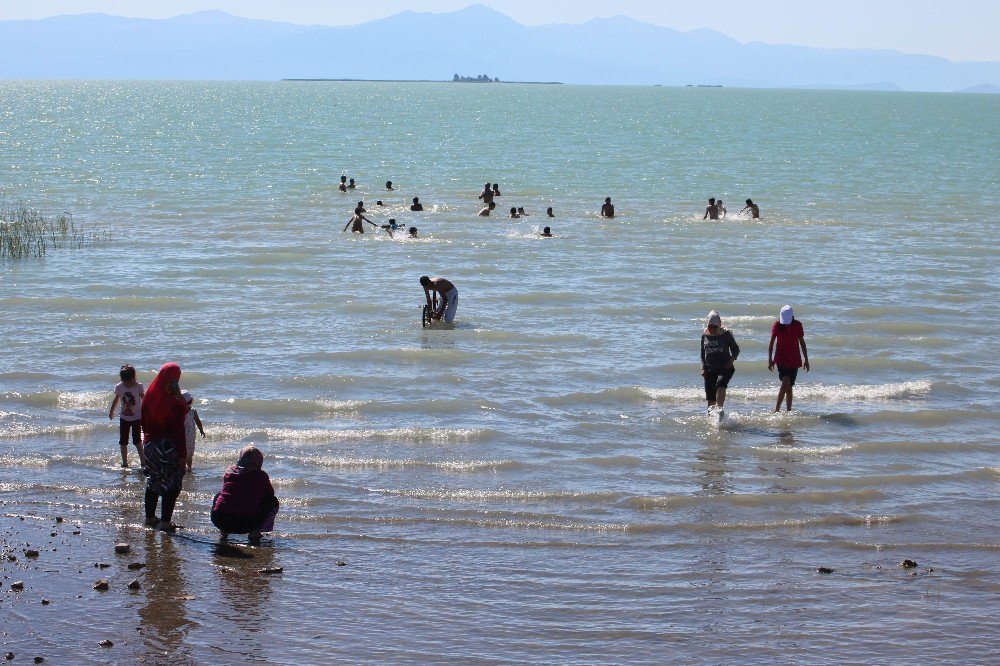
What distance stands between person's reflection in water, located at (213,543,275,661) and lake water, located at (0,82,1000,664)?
1.4 inches

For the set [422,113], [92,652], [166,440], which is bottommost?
[92,652]

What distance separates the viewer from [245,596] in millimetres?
9188

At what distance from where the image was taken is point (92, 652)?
810 cm

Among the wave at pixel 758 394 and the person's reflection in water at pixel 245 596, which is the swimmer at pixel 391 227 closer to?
the wave at pixel 758 394

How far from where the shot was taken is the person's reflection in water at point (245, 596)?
8352 millimetres

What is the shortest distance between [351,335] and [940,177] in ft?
141

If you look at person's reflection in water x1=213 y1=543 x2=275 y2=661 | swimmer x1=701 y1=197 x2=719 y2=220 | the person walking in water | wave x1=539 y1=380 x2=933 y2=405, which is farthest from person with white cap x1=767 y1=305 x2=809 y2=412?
swimmer x1=701 y1=197 x2=719 y2=220

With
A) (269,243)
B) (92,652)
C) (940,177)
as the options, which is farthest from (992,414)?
(940,177)

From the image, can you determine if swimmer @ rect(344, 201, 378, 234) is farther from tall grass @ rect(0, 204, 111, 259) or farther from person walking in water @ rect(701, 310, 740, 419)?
person walking in water @ rect(701, 310, 740, 419)

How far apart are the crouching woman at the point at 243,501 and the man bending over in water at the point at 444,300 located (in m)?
10.5

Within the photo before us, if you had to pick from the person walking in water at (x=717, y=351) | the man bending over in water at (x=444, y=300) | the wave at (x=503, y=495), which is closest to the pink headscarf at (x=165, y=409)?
the wave at (x=503, y=495)

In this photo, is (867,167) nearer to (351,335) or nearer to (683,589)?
(351,335)

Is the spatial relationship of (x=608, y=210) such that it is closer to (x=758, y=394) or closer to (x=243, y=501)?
(x=758, y=394)

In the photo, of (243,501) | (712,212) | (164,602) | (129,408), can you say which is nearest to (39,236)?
(712,212)
